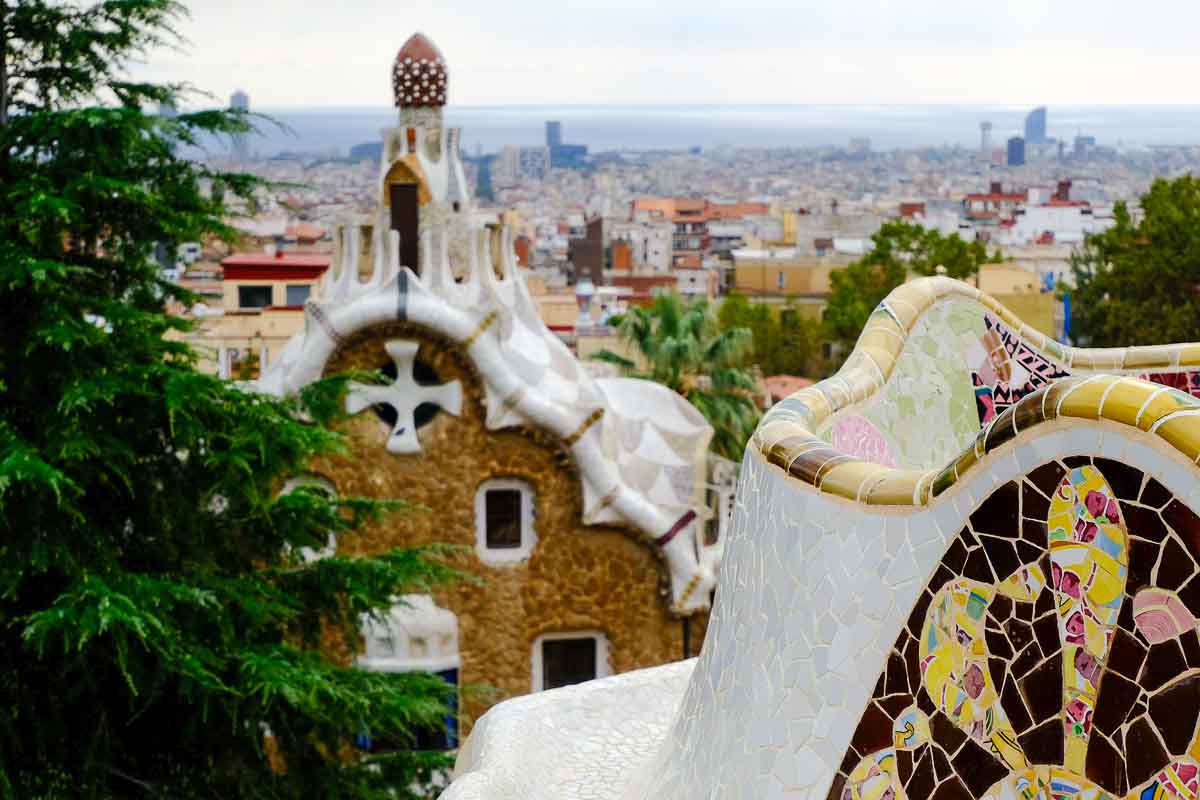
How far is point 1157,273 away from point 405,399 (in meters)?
17.9

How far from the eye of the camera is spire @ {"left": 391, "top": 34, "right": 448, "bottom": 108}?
55.9 ft

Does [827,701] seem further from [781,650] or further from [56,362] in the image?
[56,362]

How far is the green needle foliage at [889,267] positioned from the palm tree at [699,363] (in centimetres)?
1045

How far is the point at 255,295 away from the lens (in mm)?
42812

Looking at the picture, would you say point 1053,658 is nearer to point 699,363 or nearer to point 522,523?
point 522,523

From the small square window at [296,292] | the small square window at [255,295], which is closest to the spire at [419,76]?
the small square window at [296,292]

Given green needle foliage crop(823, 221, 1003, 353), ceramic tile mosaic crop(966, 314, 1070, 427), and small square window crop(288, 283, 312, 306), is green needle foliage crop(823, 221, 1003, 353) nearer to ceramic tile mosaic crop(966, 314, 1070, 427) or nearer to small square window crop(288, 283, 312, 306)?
small square window crop(288, 283, 312, 306)

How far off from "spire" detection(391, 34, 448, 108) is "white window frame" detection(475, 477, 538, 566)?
3.76m

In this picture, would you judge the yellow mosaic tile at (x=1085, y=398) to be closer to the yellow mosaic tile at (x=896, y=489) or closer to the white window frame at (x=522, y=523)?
the yellow mosaic tile at (x=896, y=489)

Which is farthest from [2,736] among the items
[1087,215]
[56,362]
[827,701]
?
[1087,215]

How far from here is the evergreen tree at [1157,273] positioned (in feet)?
96.1

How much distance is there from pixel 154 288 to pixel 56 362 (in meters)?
1.10

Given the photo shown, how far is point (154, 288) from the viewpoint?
1086 cm

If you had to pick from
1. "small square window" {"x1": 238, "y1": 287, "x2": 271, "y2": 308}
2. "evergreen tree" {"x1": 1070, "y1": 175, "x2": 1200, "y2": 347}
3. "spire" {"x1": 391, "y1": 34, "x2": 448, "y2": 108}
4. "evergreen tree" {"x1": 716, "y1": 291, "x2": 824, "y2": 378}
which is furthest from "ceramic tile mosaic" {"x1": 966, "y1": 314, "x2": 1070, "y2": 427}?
"small square window" {"x1": 238, "y1": 287, "x2": 271, "y2": 308}
